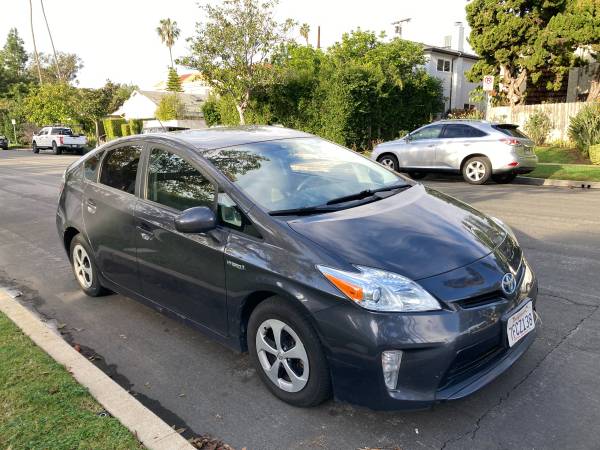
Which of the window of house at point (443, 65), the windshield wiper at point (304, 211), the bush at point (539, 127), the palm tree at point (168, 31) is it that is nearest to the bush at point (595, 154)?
the bush at point (539, 127)

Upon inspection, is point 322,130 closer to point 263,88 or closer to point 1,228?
point 263,88

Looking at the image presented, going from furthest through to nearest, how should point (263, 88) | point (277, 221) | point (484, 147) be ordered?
1. point (263, 88)
2. point (484, 147)
3. point (277, 221)

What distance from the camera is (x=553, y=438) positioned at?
2.61m

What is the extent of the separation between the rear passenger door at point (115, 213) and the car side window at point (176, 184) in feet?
0.81

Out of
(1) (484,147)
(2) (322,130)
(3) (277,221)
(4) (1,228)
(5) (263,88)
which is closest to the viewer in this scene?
(3) (277,221)

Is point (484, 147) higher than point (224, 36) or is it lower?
lower

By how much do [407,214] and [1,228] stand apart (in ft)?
26.7

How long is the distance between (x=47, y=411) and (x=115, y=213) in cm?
177

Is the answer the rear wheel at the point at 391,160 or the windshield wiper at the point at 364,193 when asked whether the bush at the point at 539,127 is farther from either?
the windshield wiper at the point at 364,193

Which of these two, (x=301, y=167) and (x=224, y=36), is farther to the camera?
(x=224, y=36)

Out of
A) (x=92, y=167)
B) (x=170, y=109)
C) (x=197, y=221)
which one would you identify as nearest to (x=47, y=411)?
(x=197, y=221)

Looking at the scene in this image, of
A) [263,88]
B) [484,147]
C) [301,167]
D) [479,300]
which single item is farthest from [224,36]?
[479,300]

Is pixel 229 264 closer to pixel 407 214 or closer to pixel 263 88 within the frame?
pixel 407 214

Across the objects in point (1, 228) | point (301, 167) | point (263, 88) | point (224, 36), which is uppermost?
point (224, 36)
